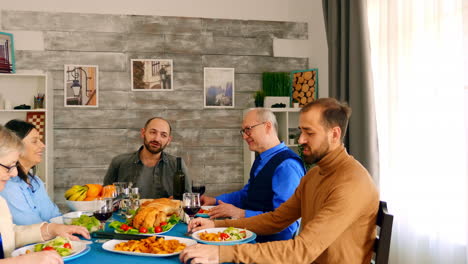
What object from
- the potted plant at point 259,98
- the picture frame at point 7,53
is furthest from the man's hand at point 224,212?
the picture frame at point 7,53

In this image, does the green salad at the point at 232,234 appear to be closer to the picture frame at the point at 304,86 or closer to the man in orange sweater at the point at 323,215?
the man in orange sweater at the point at 323,215

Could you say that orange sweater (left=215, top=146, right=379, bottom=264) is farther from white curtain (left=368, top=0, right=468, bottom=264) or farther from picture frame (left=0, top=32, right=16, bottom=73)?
picture frame (left=0, top=32, right=16, bottom=73)

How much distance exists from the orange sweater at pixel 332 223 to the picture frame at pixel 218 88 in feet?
9.18

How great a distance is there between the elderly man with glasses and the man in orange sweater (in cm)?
28

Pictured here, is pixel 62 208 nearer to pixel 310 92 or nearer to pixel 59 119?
pixel 59 119

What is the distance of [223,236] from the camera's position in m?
1.99

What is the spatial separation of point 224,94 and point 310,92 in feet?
3.05

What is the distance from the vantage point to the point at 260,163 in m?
2.98

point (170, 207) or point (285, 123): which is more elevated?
point (285, 123)

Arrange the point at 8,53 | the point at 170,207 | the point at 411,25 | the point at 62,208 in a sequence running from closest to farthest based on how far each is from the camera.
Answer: the point at 170,207
the point at 411,25
the point at 8,53
the point at 62,208

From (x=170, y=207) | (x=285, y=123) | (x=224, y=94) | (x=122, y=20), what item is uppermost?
(x=122, y=20)

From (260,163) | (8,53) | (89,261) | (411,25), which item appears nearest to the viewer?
(89,261)

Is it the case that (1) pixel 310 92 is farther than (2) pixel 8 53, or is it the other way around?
(1) pixel 310 92

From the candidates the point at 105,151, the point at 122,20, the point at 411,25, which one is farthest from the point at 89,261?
the point at 122,20
